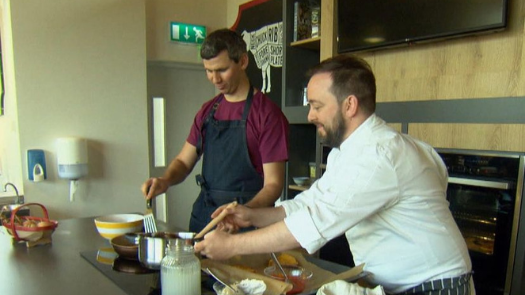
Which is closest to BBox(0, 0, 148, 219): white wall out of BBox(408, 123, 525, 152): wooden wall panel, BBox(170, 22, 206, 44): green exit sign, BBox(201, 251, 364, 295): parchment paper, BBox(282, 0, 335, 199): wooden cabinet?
BBox(170, 22, 206, 44): green exit sign

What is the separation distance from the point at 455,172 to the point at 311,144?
4.57 ft

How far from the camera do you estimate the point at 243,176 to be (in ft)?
5.96

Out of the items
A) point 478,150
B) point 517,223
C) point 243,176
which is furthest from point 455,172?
point 243,176

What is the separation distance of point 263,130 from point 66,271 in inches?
35.4

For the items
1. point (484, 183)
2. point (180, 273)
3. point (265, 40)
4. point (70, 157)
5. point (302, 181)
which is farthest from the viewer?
point (265, 40)

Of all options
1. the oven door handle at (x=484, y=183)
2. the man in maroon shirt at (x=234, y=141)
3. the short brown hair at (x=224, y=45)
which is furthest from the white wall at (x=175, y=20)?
the oven door handle at (x=484, y=183)

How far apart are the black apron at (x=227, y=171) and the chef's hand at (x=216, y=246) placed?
26.6 inches

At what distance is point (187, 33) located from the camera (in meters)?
3.93

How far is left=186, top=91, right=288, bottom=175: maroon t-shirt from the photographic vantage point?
174 cm

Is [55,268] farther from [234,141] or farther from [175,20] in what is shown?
[175,20]

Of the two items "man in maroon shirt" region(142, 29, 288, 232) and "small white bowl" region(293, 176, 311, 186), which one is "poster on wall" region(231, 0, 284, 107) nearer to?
"small white bowl" region(293, 176, 311, 186)

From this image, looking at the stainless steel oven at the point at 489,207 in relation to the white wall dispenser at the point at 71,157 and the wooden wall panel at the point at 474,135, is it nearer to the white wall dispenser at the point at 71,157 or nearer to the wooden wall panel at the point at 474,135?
the wooden wall panel at the point at 474,135

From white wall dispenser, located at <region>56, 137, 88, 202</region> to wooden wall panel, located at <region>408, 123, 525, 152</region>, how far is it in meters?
2.34

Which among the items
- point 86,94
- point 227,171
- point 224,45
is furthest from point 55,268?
point 86,94
